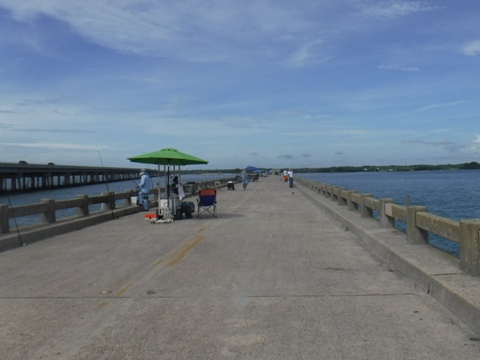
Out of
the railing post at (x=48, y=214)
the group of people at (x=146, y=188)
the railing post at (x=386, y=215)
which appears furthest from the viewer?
the group of people at (x=146, y=188)

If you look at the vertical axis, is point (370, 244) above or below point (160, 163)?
below

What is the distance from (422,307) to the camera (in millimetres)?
6328

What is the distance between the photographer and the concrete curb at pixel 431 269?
19.0ft

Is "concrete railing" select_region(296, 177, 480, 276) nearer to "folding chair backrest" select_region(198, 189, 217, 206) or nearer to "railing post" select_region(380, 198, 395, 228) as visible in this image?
"railing post" select_region(380, 198, 395, 228)

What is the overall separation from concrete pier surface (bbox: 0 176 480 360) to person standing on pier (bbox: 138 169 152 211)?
9.16m

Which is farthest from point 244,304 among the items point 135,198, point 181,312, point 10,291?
point 135,198

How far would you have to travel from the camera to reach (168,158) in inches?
679

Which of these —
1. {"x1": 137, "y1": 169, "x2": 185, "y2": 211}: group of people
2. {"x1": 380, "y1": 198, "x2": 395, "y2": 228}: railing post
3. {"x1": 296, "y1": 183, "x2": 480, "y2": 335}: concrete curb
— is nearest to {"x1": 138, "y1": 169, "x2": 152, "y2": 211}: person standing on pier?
{"x1": 137, "y1": 169, "x2": 185, "y2": 211}: group of people

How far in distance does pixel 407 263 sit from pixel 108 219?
1287 centimetres

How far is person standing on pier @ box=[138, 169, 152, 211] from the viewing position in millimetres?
21125

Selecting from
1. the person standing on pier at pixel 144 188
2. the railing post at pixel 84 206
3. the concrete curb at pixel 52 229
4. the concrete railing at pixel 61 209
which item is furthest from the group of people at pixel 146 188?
the railing post at pixel 84 206

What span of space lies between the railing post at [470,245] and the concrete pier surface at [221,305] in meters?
0.26

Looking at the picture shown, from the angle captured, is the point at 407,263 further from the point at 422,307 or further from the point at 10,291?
the point at 10,291

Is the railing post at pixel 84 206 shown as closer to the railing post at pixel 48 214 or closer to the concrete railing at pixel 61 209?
the concrete railing at pixel 61 209
